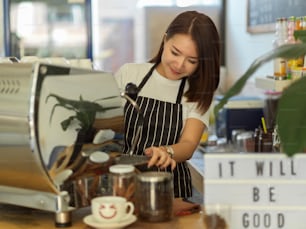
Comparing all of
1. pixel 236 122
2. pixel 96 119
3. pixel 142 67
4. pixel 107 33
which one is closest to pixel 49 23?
pixel 107 33

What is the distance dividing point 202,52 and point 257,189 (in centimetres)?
62

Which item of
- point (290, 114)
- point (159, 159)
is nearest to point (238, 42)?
point (159, 159)

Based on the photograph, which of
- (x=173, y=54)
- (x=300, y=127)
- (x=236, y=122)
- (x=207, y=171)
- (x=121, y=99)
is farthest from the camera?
(x=236, y=122)

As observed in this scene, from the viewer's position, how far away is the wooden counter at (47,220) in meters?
1.20

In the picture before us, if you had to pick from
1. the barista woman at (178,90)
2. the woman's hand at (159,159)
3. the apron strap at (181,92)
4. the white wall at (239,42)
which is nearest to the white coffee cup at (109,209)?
the woman's hand at (159,159)

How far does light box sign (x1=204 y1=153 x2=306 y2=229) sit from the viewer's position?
96 centimetres

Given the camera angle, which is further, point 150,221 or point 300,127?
point 150,221

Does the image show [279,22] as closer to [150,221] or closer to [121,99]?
[121,99]

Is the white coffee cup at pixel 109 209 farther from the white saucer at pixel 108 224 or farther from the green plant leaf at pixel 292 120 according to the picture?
the green plant leaf at pixel 292 120

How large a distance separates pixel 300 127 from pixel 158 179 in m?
0.42

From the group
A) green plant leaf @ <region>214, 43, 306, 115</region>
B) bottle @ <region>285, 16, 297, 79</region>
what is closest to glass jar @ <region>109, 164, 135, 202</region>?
green plant leaf @ <region>214, 43, 306, 115</region>

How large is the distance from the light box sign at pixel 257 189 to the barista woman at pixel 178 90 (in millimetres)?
521

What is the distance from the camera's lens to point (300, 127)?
83cm

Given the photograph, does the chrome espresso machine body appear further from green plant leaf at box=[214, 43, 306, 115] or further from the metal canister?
green plant leaf at box=[214, 43, 306, 115]
